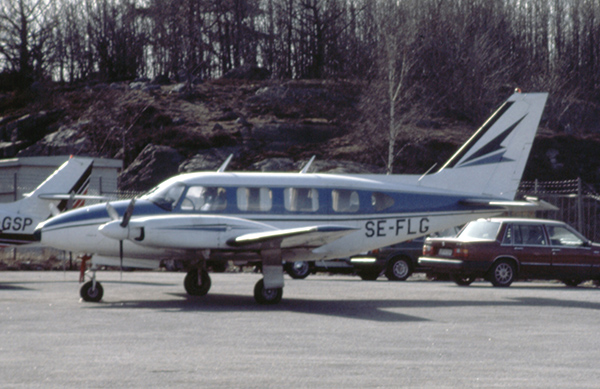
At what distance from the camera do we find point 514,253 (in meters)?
19.1

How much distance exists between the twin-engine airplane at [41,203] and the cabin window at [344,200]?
21.1 ft

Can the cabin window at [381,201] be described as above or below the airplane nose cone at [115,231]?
above

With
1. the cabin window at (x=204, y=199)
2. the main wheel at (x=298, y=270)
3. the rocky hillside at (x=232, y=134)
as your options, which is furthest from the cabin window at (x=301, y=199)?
the rocky hillside at (x=232, y=134)

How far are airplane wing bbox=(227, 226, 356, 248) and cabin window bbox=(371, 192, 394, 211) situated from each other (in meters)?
2.00

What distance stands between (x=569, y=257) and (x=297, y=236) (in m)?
9.32

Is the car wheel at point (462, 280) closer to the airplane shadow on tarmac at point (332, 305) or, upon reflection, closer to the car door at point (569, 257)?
the car door at point (569, 257)

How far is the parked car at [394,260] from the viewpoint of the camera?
21953mm

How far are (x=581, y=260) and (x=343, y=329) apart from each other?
1112 centimetres

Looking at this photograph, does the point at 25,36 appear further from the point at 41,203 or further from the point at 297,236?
the point at 297,236

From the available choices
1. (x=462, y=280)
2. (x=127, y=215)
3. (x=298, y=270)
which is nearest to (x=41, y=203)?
(x=298, y=270)

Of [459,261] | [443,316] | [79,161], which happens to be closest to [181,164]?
[79,161]

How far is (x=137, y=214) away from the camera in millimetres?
13898

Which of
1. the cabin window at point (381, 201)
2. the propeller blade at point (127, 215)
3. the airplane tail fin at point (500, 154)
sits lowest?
the propeller blade at point (127, 215)

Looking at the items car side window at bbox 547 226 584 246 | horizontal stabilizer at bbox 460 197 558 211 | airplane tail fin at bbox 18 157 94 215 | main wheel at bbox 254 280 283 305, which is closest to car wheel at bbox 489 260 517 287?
car side window at bbox 547 226 584 246
